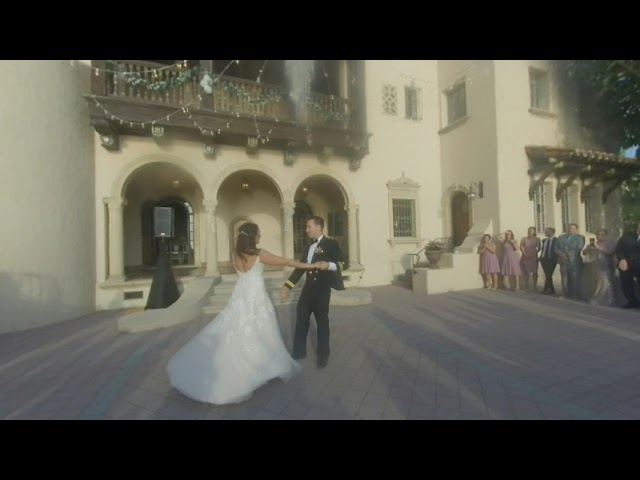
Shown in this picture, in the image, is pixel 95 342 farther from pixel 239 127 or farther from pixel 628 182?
pixel 628 182

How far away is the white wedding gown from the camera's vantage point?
2924 mm

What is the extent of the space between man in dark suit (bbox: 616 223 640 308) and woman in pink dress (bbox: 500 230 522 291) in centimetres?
233

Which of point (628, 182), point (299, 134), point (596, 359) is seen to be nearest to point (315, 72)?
point (299, 134)

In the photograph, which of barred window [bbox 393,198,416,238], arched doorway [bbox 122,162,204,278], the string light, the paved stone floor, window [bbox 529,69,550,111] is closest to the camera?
the paved stone floor

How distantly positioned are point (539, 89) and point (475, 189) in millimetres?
4524

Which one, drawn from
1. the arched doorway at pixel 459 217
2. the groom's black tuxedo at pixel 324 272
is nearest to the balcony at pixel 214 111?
the arched doorway at pixel 459 217

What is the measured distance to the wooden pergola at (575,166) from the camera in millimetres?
9281

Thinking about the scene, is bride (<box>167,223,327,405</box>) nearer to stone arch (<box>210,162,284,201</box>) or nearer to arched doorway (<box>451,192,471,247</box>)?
stone arch (<box>210,162,284,201</box>)

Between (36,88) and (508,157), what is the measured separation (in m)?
12.5

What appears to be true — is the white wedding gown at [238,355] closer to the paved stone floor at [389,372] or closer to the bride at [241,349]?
the bride at [241,349]

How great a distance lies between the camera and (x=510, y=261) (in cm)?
879

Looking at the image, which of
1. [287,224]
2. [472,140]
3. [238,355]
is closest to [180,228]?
[287,224]

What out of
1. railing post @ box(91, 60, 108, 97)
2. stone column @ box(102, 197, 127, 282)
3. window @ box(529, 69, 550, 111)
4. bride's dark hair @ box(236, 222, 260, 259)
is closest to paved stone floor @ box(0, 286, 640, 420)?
bride's dark hair @ box(236, 222, 260, 259)
